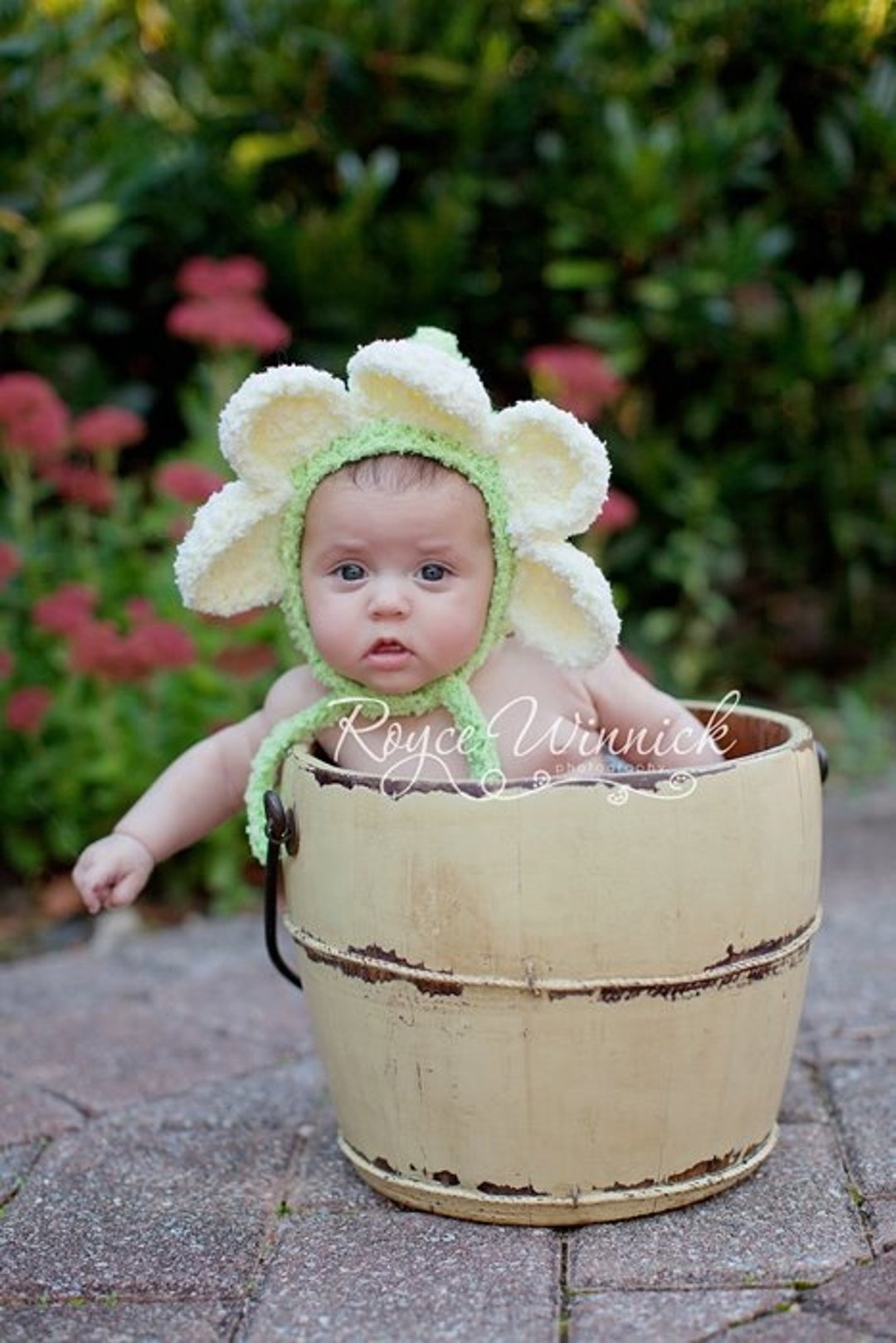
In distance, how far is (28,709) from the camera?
3.28 metres

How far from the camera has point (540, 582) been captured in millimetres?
2020

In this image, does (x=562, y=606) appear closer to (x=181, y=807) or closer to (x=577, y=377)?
(x=181, y=807)

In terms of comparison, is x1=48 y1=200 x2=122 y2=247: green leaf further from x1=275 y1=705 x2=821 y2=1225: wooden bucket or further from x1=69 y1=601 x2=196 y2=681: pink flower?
x1=275 y1=705 x2=821 y2=1225: wooden bucket

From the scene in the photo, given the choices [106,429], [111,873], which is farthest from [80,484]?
[111,873]

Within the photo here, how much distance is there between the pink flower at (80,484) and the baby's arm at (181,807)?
1500 millimetres

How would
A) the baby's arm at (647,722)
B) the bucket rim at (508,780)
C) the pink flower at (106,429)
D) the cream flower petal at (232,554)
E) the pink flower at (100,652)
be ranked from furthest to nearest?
Answer: the pink flower at (106,429)
the pink flower at (100,652)
the baby's arm at (647,722)
the cream flower petal at (232,554)
the bucket rim at (508,780)

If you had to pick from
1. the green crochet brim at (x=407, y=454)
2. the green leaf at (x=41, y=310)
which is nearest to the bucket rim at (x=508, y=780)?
the green crochet brim at (x=407, y=454)

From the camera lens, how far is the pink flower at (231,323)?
353 centimetres

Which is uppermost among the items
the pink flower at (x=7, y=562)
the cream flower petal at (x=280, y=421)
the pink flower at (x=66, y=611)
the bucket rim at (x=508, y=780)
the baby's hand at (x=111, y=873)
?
the cream flower petal at (x=280, y=421)

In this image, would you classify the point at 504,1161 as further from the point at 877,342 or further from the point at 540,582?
the point at 877,342

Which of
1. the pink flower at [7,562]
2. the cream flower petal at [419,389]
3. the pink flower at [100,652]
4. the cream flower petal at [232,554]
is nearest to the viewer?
the cream flower petal at [419,389]

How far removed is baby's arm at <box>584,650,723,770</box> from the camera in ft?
6.91

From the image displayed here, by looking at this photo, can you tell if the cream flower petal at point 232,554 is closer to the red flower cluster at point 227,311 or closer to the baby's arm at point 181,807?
the baby's arm at point 181,807

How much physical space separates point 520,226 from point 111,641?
192 centimetres
